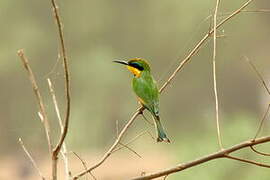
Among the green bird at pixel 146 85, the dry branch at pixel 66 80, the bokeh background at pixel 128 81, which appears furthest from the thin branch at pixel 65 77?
the bokeh background at pixel 128 81

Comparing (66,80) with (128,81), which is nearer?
(66,80)

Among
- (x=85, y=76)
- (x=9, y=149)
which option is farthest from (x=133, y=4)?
(x=9, y=149)

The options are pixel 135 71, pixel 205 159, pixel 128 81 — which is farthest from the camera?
pixel 128 81

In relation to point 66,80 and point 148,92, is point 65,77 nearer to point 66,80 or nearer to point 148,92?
point 66,80

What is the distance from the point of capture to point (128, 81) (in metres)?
2.71

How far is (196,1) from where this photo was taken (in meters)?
2.83

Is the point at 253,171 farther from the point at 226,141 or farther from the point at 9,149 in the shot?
the point at 9,149

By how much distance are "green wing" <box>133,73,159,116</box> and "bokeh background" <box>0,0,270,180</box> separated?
152 cm

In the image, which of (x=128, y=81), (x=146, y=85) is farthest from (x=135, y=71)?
(x=128, y=81)

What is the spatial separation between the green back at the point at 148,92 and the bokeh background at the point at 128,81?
1523 mm

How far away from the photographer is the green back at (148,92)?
2.92ft

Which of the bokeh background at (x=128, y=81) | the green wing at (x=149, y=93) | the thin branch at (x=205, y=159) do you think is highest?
the thin branch at (x=205, y=159)

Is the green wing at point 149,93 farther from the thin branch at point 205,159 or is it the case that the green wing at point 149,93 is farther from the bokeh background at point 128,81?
the bokeh background at point 128,81

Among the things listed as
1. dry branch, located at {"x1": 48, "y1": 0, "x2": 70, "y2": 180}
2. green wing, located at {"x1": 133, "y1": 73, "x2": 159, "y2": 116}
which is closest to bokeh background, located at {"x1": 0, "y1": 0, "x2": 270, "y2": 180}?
green wing, located at {"x1": 133, "y1": 73, "x2": 159, "y2": 116}
